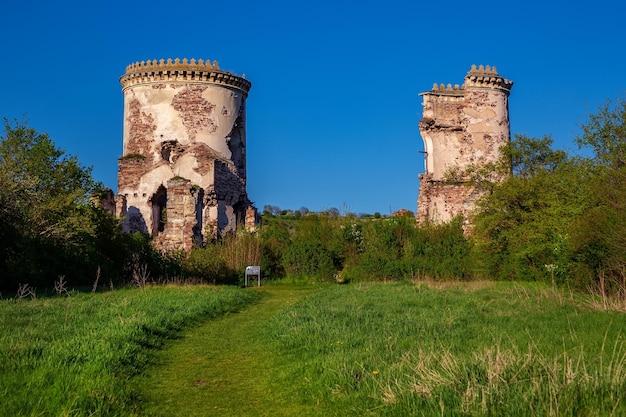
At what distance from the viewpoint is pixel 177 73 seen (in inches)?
1160

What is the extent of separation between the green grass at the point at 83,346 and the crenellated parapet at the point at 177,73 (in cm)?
1713

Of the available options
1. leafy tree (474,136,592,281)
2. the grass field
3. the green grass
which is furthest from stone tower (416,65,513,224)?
the green grass

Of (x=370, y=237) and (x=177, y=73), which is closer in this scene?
(x=370, y=237)

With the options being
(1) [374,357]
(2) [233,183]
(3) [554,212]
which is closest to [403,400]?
(1) [374,357]

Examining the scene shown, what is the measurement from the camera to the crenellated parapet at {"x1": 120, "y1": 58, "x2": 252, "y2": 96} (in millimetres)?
29500

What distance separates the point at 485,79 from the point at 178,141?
1455cm

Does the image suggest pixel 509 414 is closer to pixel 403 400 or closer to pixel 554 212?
pixel 403 400

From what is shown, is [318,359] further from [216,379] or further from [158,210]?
[158,210]

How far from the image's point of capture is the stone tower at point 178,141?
93.8 feet

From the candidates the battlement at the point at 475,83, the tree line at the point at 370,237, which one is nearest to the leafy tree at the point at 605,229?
the tree line at the point at 370,237

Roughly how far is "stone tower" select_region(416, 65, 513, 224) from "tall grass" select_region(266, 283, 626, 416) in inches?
694

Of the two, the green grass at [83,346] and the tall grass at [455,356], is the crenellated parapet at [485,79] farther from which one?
the green grass at [83,346]

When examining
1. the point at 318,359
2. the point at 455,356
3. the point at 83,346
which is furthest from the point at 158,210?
the point at 455,356

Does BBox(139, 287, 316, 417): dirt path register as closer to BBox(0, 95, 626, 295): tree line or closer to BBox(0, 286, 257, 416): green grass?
BBox(0, 286, 257, 416): green grass
